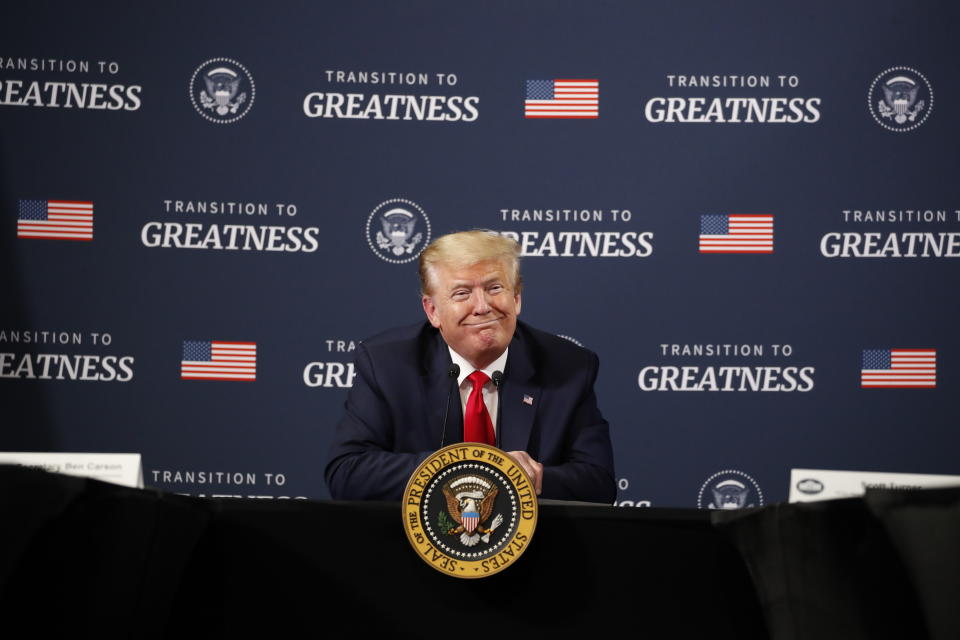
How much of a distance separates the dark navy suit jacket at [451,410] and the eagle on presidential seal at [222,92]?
1.92 m

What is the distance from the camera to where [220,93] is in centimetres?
395

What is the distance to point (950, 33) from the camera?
3.92 meters

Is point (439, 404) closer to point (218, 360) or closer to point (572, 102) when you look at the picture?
point (218, 360)

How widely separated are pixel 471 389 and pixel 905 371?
2.34 meters

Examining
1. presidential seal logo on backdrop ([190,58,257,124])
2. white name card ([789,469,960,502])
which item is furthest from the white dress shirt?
presidential seal logo on backdrop ([190,58,257,124])

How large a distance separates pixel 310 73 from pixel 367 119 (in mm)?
321

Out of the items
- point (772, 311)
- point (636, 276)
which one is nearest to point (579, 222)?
point (636, 276)

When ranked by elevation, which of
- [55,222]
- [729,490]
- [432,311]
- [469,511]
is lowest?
[729,490]

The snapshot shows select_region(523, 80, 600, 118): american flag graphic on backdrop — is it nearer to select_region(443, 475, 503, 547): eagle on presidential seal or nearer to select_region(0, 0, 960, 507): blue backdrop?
select_region(0, 0, 960, 507): blue backdrop

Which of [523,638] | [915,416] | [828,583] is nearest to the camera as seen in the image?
[828,583]

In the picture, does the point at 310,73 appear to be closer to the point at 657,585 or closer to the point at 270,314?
the point at 270,314

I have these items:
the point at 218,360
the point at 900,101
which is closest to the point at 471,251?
the point at 218,360

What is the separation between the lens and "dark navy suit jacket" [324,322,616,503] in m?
2.28

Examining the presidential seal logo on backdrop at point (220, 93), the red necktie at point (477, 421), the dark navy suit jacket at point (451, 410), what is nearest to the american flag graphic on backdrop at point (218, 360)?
the presidential seal logo on backdrop at point (220, 93)
